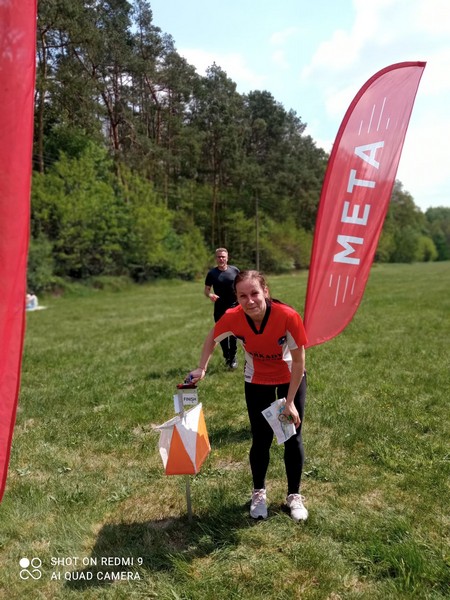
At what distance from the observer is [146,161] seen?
12.1 m

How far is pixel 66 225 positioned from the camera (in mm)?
24500

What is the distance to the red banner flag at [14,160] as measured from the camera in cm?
221

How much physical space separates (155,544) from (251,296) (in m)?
1.79

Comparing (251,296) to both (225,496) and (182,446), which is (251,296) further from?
(225,496)

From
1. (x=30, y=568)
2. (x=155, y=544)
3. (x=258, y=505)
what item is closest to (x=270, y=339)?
(x=258, y=505)

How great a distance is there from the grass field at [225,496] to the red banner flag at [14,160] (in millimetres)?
1342

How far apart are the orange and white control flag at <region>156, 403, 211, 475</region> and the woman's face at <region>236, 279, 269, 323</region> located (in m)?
0.90

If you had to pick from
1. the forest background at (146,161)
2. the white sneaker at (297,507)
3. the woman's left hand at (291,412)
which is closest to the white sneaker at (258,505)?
the white sneaker at (297,507)

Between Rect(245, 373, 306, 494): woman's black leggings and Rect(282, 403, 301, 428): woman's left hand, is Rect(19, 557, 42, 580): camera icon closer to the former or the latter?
Rect(245, 373, 306, 494): woman's black leggings

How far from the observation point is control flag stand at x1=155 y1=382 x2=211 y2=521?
2910 millimetres

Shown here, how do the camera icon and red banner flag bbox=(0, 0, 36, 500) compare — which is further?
the camera icon

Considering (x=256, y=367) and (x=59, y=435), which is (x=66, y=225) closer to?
(x=59, y=435)

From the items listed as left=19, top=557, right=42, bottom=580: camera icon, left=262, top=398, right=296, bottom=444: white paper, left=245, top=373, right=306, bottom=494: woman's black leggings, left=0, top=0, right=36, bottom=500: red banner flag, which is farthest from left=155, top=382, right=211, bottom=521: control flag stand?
left=0, top=0, right=36, bottom=500: red banner flag

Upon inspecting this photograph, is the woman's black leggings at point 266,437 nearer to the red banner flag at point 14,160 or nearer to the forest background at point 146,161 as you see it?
the red banner flag at point 14,160
